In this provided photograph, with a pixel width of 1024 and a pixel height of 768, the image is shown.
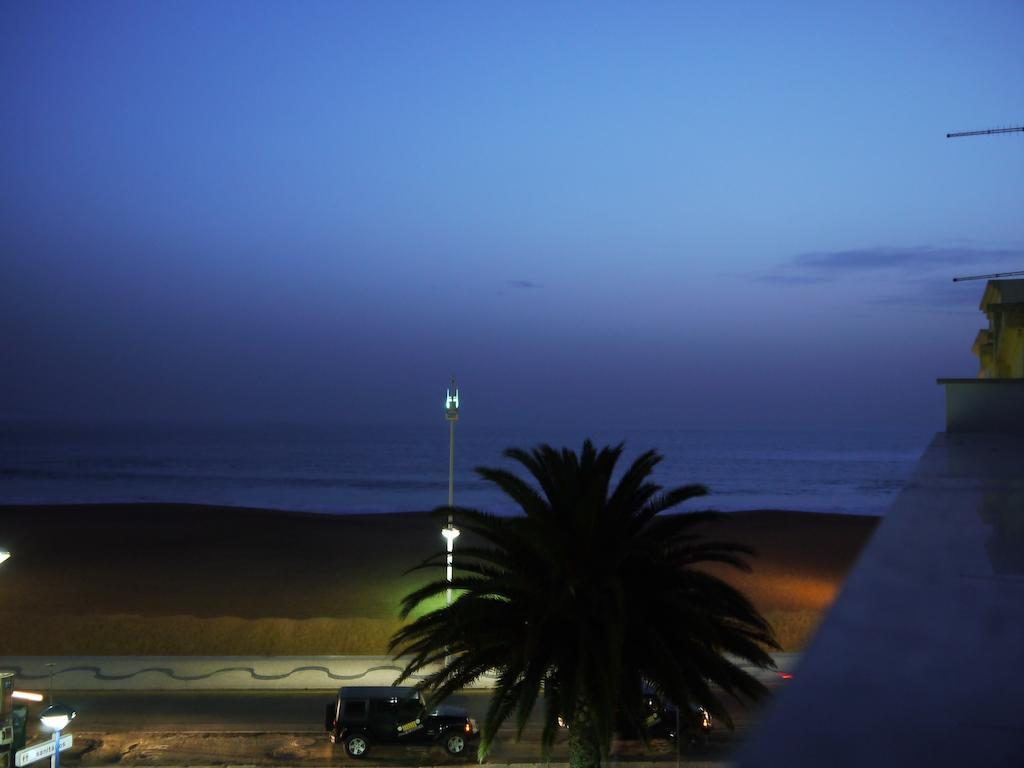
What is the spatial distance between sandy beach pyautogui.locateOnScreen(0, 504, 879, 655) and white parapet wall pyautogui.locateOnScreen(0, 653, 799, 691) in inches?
35.4

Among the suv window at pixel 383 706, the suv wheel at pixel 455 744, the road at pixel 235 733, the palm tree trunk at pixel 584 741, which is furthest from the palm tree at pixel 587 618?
the road at pixel 235 733

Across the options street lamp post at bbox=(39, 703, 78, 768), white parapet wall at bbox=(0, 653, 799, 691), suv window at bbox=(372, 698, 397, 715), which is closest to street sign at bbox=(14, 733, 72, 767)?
street lamp post at bbox=(39, 703, 78, 768)

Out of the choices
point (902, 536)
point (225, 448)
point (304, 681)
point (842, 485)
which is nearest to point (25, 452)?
point (225, 448)

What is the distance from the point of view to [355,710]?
15.8 m

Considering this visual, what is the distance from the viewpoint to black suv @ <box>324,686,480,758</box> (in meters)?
15.6

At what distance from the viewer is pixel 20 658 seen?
21.8 meters

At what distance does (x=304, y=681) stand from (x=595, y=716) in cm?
1003

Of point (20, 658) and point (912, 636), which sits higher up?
point (912, 636)

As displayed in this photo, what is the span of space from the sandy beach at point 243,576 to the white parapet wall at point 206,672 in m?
0.90

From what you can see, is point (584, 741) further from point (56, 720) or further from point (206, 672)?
point (206, 672)

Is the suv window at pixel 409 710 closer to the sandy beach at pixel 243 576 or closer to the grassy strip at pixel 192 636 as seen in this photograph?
the grassy strip at pixel 192 636

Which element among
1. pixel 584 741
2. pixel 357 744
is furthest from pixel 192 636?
pixel 584 741

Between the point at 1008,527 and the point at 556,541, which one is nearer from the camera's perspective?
the point at 1008,527

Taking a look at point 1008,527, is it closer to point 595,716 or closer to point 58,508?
point 595,716
